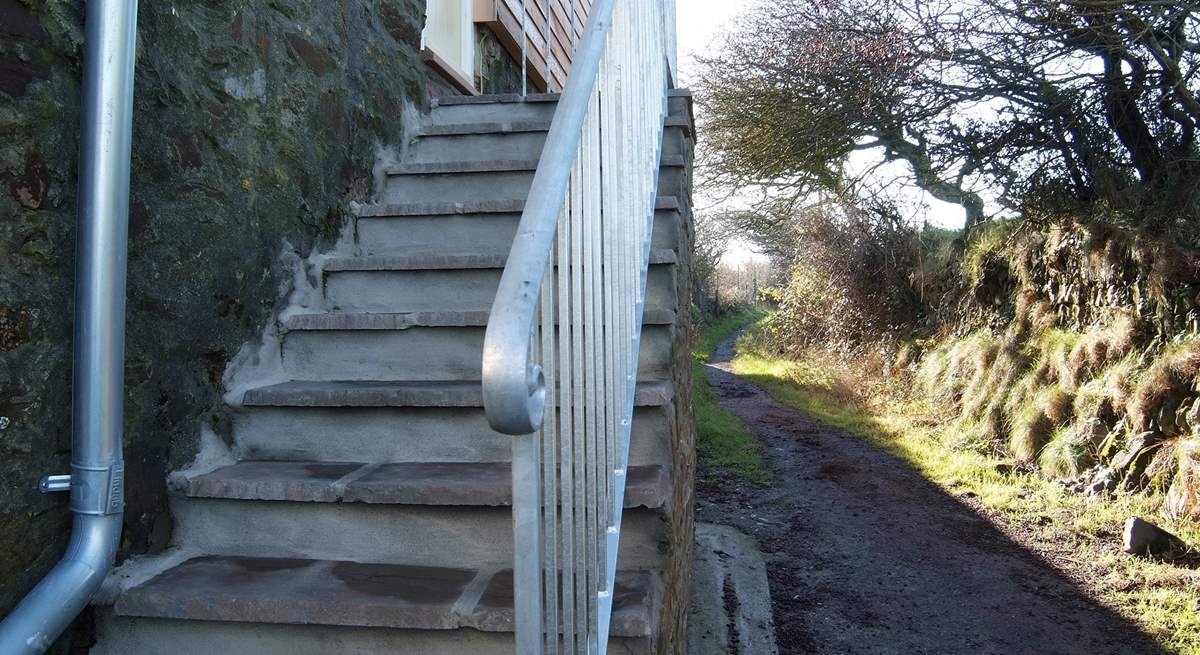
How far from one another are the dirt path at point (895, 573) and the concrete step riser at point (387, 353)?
71.9 inches

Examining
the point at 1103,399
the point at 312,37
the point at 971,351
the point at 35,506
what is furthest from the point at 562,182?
the point at 971,351

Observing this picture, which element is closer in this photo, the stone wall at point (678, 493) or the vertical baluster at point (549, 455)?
the vertical baluster at point (549, 455)

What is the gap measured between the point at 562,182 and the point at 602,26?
650mm

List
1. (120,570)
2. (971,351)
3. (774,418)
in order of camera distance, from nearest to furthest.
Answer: (120,570), (971,351), (774,418)

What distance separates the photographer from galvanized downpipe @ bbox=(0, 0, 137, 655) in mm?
1459

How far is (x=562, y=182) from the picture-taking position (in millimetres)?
1039

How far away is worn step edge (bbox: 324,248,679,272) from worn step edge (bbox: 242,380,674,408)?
42cm

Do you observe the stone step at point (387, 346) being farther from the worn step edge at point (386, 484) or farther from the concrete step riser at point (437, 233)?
the concrete step riser at point (437, 233)

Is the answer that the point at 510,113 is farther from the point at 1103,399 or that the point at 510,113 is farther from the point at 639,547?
the point at 1103,399

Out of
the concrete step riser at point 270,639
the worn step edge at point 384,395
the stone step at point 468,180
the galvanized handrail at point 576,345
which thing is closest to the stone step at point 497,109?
the stone step at point 468,180

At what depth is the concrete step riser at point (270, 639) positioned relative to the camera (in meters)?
1.52

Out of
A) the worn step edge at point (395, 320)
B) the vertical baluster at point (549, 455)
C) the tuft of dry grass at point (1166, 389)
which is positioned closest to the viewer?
the vertical baluster at point (549, 455)

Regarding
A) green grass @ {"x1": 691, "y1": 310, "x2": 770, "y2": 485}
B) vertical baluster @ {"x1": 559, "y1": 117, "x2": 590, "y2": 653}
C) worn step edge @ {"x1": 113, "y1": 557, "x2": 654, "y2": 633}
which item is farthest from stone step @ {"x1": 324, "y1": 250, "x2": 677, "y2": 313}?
green grass @ {"x1": 691, "y1": 310, "x2": 770, "y2": 485}

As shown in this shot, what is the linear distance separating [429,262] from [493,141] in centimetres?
81
